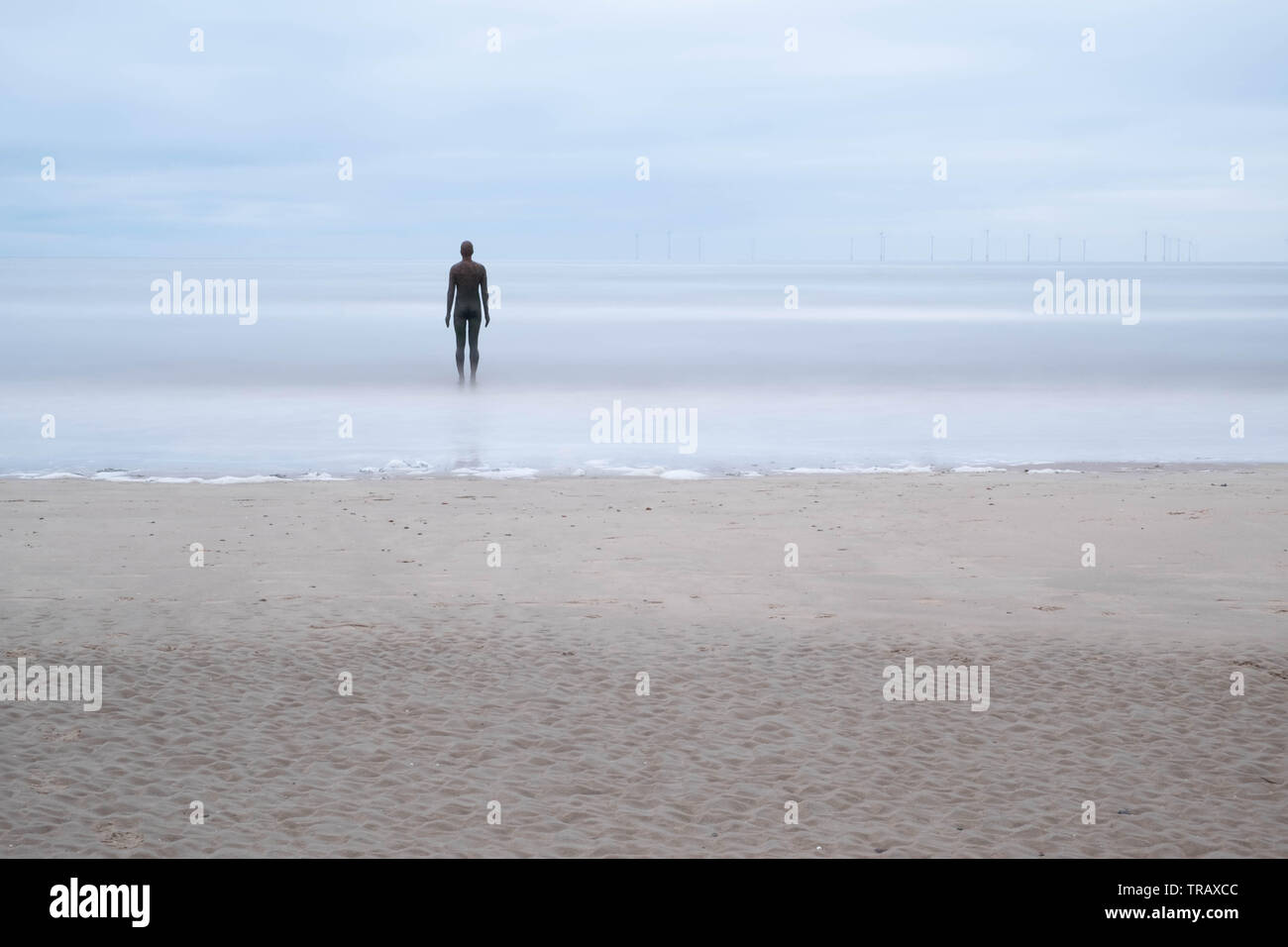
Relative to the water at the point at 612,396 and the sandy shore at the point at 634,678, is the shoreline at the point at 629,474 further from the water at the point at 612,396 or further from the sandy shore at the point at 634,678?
the sandy shore at the point at 634,678

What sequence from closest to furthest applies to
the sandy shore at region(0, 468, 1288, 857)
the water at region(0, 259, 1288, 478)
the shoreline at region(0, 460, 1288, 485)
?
1. the sandy shore at region(0, 468, 1288, 857)
2. the shoreline at region(0, 460, 1288, 485)
3. the water at region(0, 259, 1288, 478)

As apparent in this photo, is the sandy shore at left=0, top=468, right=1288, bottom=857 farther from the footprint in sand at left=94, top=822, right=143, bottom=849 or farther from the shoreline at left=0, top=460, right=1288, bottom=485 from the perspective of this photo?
the shoreline at left=0, top=460, right=1288, bottom=485

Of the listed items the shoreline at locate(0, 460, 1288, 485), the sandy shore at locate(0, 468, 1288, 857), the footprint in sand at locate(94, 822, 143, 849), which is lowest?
the footprint in sand at locate(94, 822, 143, 849)

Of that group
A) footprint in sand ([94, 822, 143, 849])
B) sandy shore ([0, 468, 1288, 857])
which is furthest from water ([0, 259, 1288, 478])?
footprint in sand ([94, 822, 143, 849])

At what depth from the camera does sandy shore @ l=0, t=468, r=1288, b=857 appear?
17.5 ft

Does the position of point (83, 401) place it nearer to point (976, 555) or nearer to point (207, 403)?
point (207, 403)

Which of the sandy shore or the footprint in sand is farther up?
the sandy shore

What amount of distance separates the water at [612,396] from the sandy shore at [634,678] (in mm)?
4246

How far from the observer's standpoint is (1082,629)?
8.31m

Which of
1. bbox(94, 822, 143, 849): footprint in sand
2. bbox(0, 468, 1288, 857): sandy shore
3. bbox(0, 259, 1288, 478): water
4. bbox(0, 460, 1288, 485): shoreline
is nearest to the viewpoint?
bbox(94, 822, 143, 849): footprint in sand

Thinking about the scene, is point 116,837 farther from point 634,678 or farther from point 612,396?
point 612,396

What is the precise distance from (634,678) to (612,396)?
18460mm

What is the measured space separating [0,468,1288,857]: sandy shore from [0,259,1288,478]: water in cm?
425
